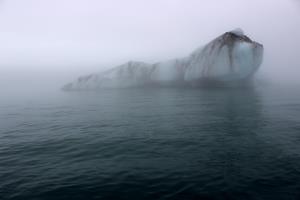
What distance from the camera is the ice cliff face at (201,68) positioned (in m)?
46.2

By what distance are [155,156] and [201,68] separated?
36.0m

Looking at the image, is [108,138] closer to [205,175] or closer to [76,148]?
[76,148]

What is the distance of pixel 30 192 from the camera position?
1256cm

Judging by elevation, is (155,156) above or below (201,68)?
below

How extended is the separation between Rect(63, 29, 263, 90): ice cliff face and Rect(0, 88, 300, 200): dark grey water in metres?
17.5

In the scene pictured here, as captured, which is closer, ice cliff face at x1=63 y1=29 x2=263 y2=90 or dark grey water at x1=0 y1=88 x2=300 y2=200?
dark grey water at x1=0 y1=88 x2=300 y2=200

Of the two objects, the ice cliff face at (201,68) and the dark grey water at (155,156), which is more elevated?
the ice cliff face at (201,68)

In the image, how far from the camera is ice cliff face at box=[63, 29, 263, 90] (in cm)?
4622

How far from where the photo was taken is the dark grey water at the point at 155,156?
12.5 metres

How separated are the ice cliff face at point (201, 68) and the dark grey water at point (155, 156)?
17451mm

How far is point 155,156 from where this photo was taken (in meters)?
17.0

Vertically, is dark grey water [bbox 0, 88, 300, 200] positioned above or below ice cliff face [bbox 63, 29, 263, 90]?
below

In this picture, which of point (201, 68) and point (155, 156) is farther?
point (201, 68)

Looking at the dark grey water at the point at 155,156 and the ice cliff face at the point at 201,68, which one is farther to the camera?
the ice cliff face at the point at 201,68
